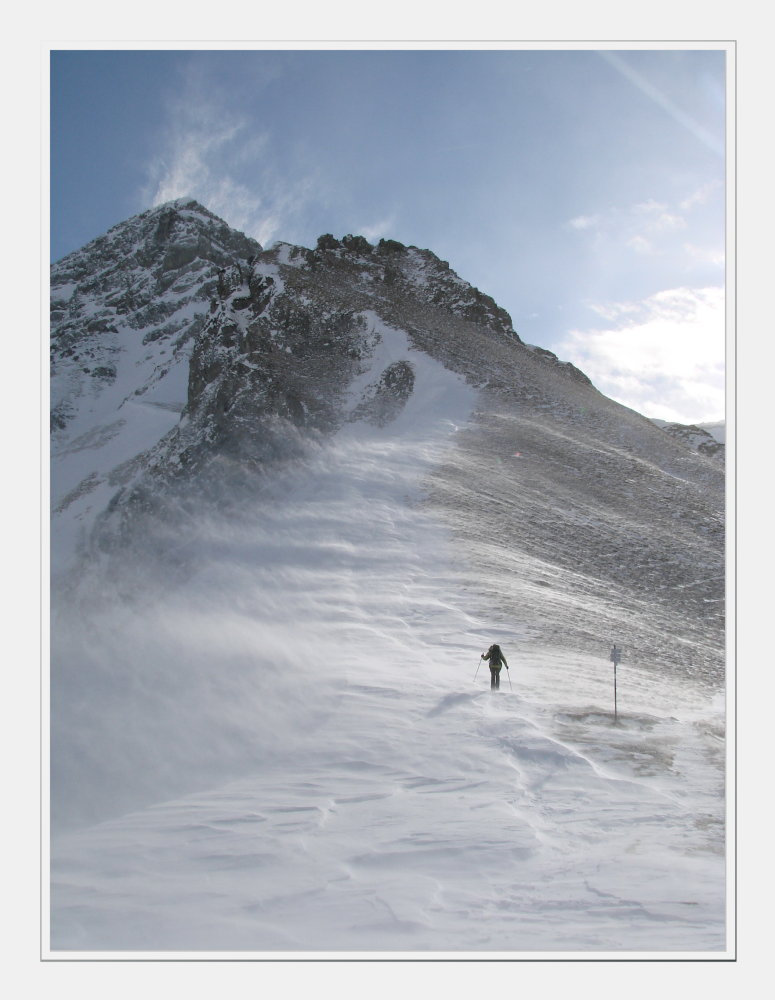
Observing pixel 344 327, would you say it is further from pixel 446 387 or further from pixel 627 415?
pixel 627 415

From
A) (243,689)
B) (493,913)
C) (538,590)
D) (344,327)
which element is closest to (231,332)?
(344,327)

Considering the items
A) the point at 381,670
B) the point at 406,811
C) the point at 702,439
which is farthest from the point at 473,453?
the point at 702,439

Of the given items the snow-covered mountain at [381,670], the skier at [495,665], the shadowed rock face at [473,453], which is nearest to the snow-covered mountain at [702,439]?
the shadowed rock face at [473,453]

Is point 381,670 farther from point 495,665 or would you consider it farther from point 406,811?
point 406,811

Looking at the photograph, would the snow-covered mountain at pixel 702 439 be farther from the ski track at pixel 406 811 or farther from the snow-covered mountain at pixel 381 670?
the ski track at pixel 406 811

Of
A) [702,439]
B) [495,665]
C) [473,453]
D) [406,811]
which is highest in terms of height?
[702,439]
